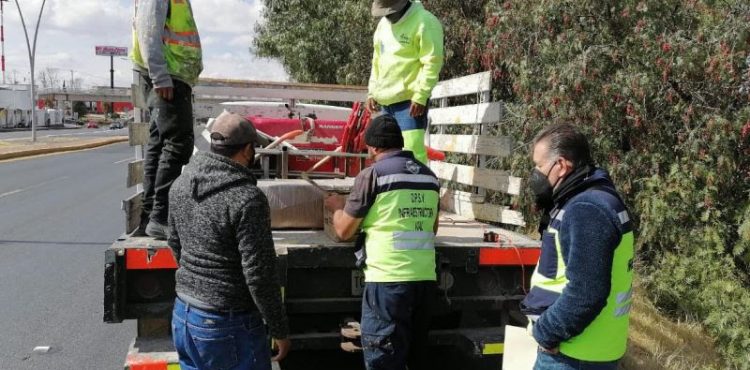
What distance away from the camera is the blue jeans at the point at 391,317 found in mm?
3555

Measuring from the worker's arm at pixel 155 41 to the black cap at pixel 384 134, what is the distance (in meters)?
1.36

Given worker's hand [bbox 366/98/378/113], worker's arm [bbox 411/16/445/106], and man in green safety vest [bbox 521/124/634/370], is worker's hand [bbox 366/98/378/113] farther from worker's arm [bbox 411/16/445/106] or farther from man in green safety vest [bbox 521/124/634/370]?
man in green safety vest [bbox 521/124/634/370]

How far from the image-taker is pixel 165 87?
13.6 feet

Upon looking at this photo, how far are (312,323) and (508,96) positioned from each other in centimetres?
511

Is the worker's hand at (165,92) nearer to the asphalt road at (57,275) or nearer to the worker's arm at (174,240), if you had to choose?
the worker's arm at (174,240)

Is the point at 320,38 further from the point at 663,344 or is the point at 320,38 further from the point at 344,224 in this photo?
the point at 344,224

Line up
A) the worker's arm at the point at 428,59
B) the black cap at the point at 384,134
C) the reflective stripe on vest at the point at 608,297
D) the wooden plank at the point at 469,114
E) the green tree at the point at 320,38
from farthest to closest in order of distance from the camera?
the green tree at the point at 320,38
the wooden plank at the point at 469,114
the worker's arm at the point at 428,59
the black cap at the point at 384,134
the reflective stripe on vest at the point at 608,297

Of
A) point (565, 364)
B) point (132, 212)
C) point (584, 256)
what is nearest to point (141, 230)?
point (132, 212)

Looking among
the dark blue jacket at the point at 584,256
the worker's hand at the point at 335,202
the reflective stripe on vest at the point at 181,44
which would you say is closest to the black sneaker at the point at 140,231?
the reflective stripe on vest at the point at 181,44

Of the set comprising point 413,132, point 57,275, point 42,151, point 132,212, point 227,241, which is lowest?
point 42,151

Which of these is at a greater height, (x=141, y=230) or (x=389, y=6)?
(x=389, y=6)

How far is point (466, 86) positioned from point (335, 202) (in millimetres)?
2370

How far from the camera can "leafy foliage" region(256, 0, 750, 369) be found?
5.68 m

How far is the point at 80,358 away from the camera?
507 centimetres
